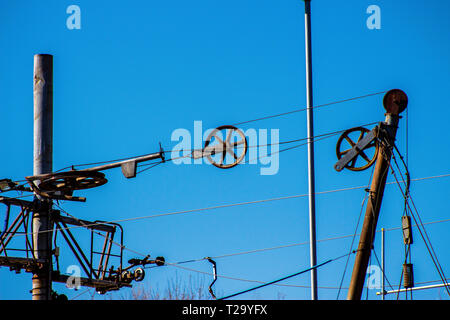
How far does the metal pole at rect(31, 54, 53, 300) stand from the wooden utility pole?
9802 millimetres

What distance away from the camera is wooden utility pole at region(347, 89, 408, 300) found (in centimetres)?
1927

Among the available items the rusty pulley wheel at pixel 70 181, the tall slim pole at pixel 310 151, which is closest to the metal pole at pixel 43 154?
the rusty pulley wheel at pixel 70 181

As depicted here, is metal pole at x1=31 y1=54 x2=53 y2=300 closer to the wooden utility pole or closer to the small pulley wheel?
the small pulley wheel

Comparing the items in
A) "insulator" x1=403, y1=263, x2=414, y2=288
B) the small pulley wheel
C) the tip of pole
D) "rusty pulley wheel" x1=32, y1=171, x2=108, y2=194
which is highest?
the tip of pole

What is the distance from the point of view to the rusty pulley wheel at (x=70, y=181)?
2353 cm

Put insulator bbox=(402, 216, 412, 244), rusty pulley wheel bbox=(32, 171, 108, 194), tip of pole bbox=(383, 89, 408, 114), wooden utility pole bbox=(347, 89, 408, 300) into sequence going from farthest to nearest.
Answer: rusty pulley wheel bbox=(32, 171, 108, 194) < tip of pole bbox=(383, 89, 408, 114) < insulator bbox=(402, 216, 412, 244) < wooden utility pole bbox=(347, 89, 408, 300)

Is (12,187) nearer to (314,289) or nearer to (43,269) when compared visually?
(43,269)

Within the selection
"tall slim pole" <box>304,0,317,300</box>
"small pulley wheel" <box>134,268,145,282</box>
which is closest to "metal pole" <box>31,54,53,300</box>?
"small pulley wheel" <box>134,268,145,282</box>

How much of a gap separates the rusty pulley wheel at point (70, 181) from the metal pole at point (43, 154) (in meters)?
1.13

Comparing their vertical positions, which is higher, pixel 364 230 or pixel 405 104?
pixel 405 104
